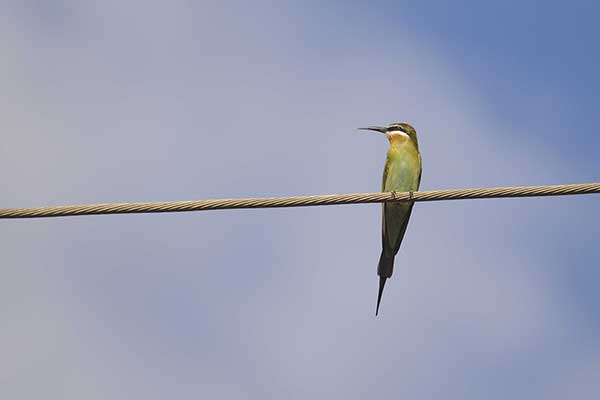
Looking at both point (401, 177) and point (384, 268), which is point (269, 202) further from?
point (401, 177)

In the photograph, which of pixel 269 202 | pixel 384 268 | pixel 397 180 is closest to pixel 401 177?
pixel 397 180

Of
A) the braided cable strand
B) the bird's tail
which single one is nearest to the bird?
the bird's tail

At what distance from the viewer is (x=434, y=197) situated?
428 cm

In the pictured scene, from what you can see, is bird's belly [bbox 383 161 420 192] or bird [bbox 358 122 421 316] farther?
bird's belly [bbox 383 161 420 192]

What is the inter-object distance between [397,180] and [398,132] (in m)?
0.45

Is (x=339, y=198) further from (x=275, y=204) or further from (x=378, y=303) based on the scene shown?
(x=378, y=303)

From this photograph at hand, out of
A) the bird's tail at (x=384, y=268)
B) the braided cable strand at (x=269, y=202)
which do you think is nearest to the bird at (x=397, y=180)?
the bird's tail at (x=384, y=268)

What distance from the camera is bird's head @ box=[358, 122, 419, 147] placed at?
7473 millimetres

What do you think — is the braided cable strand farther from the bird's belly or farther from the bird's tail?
the bird's belly

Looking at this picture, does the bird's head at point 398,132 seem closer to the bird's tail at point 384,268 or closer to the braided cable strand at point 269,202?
the bird's tail at point 384,268

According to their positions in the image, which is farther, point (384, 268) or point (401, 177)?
point (401, 177)

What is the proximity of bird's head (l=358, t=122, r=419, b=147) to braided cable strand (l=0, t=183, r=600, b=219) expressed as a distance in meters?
3.22

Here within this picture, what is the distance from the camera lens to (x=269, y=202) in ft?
13.5

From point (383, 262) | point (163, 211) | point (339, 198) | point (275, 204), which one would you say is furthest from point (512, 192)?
point (383, 262)
